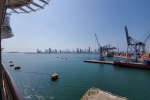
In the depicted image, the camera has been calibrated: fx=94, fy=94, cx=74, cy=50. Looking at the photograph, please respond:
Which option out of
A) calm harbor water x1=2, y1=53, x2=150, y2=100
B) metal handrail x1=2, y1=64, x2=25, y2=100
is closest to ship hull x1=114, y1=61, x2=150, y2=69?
calm harbor water x1=2, y1=53, x2=150, y2=100

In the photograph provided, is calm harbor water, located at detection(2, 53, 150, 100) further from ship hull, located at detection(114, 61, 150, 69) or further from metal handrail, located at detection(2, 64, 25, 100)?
metal handrail, located at detection(2, 64, 25, 100)

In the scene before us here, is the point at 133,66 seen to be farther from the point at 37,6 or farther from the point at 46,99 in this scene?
the point at 37,6

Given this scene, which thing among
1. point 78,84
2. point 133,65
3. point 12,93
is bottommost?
point 78,84

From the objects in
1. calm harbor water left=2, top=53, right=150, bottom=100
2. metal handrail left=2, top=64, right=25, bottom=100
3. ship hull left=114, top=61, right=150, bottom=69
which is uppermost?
metal handrail left=2, top=64, right=25, bottom=100

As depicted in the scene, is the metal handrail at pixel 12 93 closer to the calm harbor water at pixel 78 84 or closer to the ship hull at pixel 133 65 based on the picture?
the calm harbor water at pixel 78 84

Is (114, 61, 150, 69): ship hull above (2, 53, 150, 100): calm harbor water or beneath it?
above

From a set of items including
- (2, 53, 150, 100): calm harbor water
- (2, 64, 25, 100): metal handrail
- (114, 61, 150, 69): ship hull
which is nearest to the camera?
(2, 64, 25, 100): metal handrail

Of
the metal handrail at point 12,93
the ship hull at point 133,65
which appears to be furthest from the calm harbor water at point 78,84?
the metal handrail at point 12,93

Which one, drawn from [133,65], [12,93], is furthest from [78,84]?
[133,65]

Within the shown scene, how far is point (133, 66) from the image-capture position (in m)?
32.4

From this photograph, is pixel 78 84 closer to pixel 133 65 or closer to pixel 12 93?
pixel 12 93

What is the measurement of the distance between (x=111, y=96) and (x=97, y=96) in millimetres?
1305

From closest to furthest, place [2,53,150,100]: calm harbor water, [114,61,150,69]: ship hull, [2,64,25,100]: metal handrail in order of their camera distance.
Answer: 1. [2,64,25,100]: metal handrail
2. [2,53,150,100]: calm harbor water
3. [114,61,150,69]: ship hull

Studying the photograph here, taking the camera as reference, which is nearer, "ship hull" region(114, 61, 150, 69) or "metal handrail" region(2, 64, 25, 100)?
"metal handrail" region(2, 64, 25, 100)
